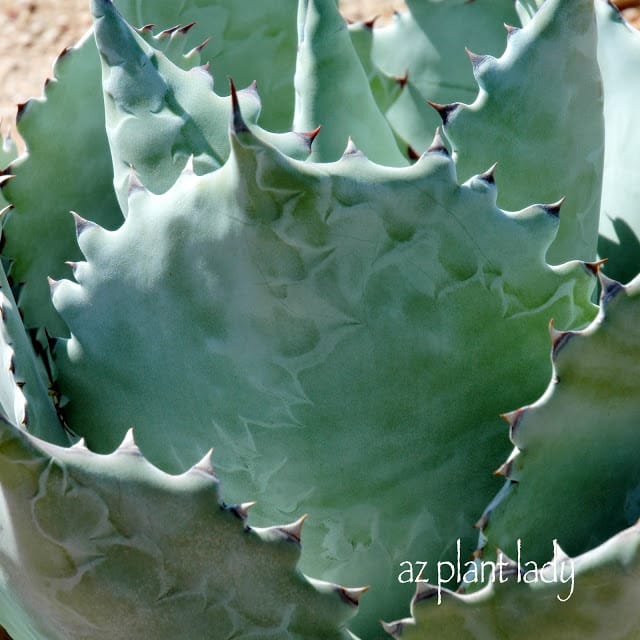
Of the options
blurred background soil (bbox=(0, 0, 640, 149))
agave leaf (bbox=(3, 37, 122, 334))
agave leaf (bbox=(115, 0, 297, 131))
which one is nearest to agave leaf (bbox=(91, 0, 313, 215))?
agave leaf (bbox=(3, 37, 122, 334))

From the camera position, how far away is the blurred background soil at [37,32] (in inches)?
68.8

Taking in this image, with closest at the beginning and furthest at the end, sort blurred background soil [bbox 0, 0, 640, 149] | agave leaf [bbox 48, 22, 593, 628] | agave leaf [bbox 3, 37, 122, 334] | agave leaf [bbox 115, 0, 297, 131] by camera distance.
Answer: agave leaf [bbox 48, 22, 593, 628] → agave leaf [bbox 3, 37, 122, 334] → agave leaf [bbox 115, 0, 297, 131] → blurred background soil [bbox 0, 0, 640, 149]

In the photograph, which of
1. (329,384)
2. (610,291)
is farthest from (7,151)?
(610,291)

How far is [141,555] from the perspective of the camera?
59 centimetres

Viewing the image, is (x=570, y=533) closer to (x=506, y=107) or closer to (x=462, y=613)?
(x=462, y=613)

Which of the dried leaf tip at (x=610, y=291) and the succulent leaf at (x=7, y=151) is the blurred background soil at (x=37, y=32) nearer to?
the succulent leaf at (x=7, y=151)

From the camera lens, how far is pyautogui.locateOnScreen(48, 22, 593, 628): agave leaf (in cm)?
68

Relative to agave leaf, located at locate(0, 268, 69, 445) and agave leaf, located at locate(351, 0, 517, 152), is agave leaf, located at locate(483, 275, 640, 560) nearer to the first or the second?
agave leaf, located at locate(0, 268, 69, 445)

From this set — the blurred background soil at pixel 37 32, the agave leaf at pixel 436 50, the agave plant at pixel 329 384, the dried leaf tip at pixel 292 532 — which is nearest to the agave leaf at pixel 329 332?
the agave plant at pixel 329 384

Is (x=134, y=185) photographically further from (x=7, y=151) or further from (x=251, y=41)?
(x=251, y=41)

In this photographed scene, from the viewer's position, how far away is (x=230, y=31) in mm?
1121

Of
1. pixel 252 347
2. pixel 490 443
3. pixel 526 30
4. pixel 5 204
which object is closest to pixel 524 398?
pixel 490 443

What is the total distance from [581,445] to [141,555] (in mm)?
268

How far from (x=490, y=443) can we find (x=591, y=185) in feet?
0.81
